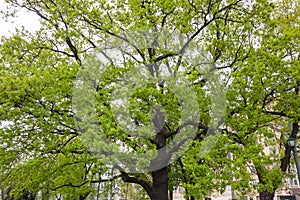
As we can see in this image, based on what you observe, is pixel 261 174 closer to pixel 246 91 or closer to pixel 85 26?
pixel 246 91

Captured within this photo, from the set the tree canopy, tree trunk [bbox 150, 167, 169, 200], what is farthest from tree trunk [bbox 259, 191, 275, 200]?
tree trunk [bbox 150, 167, 169, 200]

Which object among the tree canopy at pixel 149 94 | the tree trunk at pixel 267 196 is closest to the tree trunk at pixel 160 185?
the tree canopy at pixel 149 94

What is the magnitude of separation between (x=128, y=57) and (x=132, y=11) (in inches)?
74.4

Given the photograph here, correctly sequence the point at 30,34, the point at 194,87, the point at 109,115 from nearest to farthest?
1. the point at 109,115
2. the point at 194,87
3. the point at 30,34

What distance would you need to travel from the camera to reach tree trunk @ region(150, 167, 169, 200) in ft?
34.6

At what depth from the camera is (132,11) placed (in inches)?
442

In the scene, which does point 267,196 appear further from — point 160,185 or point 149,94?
point 149,94

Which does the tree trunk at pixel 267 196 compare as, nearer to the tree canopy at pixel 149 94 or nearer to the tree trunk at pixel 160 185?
the tree canopy at pixel 149 94

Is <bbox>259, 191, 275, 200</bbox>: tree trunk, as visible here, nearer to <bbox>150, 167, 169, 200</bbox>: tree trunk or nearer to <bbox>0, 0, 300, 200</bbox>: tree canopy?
<bbox>0, 0, 300, 200</bbox>: tree canopy

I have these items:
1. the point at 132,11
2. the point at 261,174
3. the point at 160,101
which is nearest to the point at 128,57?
the point at 132,11

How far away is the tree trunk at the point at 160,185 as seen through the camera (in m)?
10.6

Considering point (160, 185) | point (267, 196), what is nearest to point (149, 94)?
point (160, 185)

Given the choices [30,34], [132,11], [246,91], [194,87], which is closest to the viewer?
[194,87]

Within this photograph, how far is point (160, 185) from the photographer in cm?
1070
